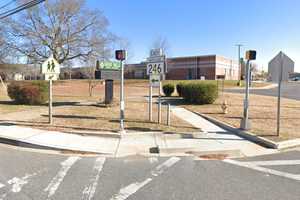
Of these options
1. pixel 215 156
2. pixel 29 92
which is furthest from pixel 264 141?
pixel 29 92

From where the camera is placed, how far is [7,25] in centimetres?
2784

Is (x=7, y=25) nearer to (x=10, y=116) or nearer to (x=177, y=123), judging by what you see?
(x=10, y=116)

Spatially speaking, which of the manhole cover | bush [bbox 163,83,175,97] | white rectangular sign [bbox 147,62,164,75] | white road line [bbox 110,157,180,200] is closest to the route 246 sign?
white rectangular sign [bbox 147,62,164,75]

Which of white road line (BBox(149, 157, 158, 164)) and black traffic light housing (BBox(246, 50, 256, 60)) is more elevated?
black traffic light housing (BBox(246, 50, 256, 60))

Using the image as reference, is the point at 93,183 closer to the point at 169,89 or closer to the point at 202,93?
the point at 202,93

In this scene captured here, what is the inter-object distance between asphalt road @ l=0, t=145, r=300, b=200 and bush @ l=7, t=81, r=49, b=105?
10.7 metres

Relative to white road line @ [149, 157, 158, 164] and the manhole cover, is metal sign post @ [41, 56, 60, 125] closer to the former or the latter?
white road line @ [149, 157, 158, 164]

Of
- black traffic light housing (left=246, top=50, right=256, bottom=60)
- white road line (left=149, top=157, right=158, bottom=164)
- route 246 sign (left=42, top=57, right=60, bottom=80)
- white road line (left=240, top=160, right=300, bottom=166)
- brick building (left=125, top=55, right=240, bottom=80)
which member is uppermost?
brick building (left=125, top=55, right=240, bottom=80)

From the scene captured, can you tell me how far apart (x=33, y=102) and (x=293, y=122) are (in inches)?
553

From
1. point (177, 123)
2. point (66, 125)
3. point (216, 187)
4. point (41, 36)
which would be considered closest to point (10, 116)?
point (66, 125)

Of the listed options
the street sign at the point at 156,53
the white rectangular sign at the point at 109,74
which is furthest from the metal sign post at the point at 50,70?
the white rectangular sign at the point at 109,74

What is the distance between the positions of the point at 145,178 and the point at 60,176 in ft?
5.09

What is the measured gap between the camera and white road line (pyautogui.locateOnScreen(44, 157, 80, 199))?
4.32m

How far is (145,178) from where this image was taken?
494 centimetres
